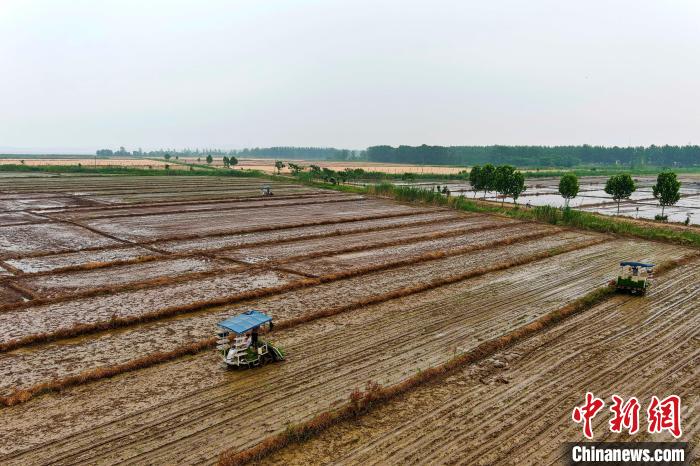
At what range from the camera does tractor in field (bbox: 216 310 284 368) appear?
12.6m

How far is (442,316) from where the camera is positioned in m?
16.9

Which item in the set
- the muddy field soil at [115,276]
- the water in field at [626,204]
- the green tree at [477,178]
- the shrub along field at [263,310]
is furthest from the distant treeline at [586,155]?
the muddy field soil at [115,276]

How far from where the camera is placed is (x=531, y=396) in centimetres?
1148

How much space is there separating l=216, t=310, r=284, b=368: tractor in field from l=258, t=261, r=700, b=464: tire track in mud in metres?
3.57

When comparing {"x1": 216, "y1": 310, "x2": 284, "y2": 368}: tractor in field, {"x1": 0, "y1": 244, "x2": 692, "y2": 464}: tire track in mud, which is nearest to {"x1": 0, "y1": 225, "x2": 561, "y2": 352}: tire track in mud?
{"x1": 0, "y1": 244, "x2": 692, "y2": 464}: tire track in mud

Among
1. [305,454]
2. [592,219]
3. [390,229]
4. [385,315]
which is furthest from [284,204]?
[305,454]

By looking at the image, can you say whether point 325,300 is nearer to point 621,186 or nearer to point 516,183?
point 516,183

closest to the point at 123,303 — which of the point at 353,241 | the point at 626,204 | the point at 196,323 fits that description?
the point at 196,323

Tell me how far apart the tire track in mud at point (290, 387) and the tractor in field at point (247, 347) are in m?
0.41

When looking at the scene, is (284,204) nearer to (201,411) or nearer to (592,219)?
(592,219)

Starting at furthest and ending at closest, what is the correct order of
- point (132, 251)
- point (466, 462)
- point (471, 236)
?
1. point (471, 236)
2. point (132, 251)
3. point (466, 462)

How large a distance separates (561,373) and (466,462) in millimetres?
4927

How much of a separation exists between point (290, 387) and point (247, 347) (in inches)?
74.5

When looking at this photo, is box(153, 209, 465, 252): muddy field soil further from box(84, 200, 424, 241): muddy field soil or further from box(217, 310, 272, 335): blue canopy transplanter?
box(217, 310, 272, 335): blue canopy transplanter
